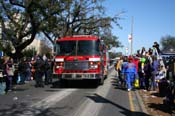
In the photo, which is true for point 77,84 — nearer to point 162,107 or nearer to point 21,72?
point 21,72

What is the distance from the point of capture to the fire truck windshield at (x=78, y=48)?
22969 mm

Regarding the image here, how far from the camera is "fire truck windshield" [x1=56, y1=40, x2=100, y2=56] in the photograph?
23.0m

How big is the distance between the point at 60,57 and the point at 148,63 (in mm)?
4933

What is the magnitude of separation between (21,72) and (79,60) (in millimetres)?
4774

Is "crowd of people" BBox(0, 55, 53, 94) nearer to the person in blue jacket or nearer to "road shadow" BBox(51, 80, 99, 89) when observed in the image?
"road shadow" BBox(51, 80, 99, 89)

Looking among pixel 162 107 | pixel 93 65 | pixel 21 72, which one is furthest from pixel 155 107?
pixel 21 72

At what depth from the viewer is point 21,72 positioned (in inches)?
1014

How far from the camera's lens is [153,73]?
20594 mm

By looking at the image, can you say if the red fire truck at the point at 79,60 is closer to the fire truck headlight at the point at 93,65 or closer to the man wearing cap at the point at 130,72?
the fire truck headlight at the point at 93,65

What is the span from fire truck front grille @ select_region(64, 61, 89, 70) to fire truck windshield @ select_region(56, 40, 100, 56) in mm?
484

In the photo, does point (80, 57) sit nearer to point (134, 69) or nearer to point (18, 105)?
point (134, 69)

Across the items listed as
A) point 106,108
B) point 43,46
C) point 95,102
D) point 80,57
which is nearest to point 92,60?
point 80,57

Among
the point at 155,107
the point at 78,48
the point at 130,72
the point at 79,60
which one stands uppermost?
the point at 78,48

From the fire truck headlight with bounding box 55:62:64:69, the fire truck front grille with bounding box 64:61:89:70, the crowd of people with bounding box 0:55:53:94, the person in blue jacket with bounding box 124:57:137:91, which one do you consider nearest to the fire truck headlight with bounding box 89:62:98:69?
the fire truck front grille with bounding box 64:61:89:70
